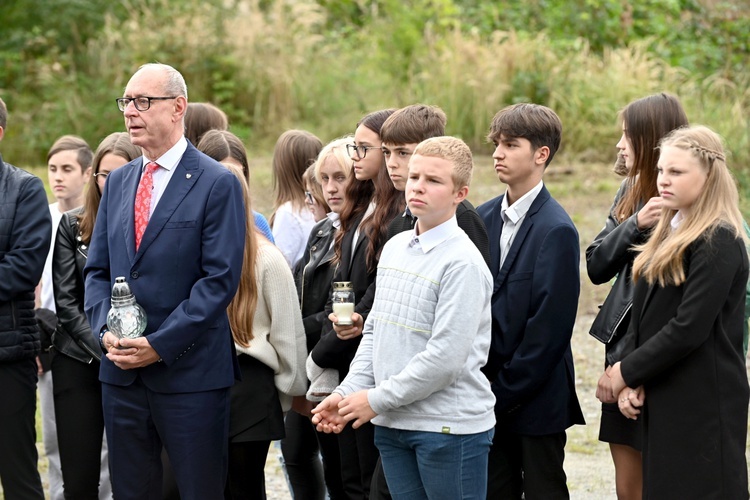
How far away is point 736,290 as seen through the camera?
3.62 meters

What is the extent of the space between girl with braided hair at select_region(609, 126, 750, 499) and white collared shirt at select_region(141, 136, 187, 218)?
191 centimetres

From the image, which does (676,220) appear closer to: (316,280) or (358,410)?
(358,410)

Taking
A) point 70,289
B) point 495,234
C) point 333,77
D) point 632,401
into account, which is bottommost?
point 632,401

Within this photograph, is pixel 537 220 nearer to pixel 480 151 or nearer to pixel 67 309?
pixel 67 309

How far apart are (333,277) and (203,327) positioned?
829 mm

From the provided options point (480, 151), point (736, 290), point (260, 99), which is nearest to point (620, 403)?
point (736, 290)

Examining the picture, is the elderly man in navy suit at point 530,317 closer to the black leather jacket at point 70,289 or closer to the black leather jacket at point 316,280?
the black leather jacket at point 316,280

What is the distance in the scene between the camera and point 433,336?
3.49 meters

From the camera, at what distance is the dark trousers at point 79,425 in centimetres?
462

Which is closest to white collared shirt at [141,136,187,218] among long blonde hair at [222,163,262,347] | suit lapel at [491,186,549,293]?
long blonde hair at [222,163,262,347]

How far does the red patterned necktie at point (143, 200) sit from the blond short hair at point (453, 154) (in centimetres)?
113

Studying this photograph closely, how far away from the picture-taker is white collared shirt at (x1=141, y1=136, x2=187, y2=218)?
401 centimetres

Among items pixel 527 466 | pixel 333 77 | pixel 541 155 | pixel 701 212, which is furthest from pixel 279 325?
pixel 333 77

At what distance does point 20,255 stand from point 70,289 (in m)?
0.30
